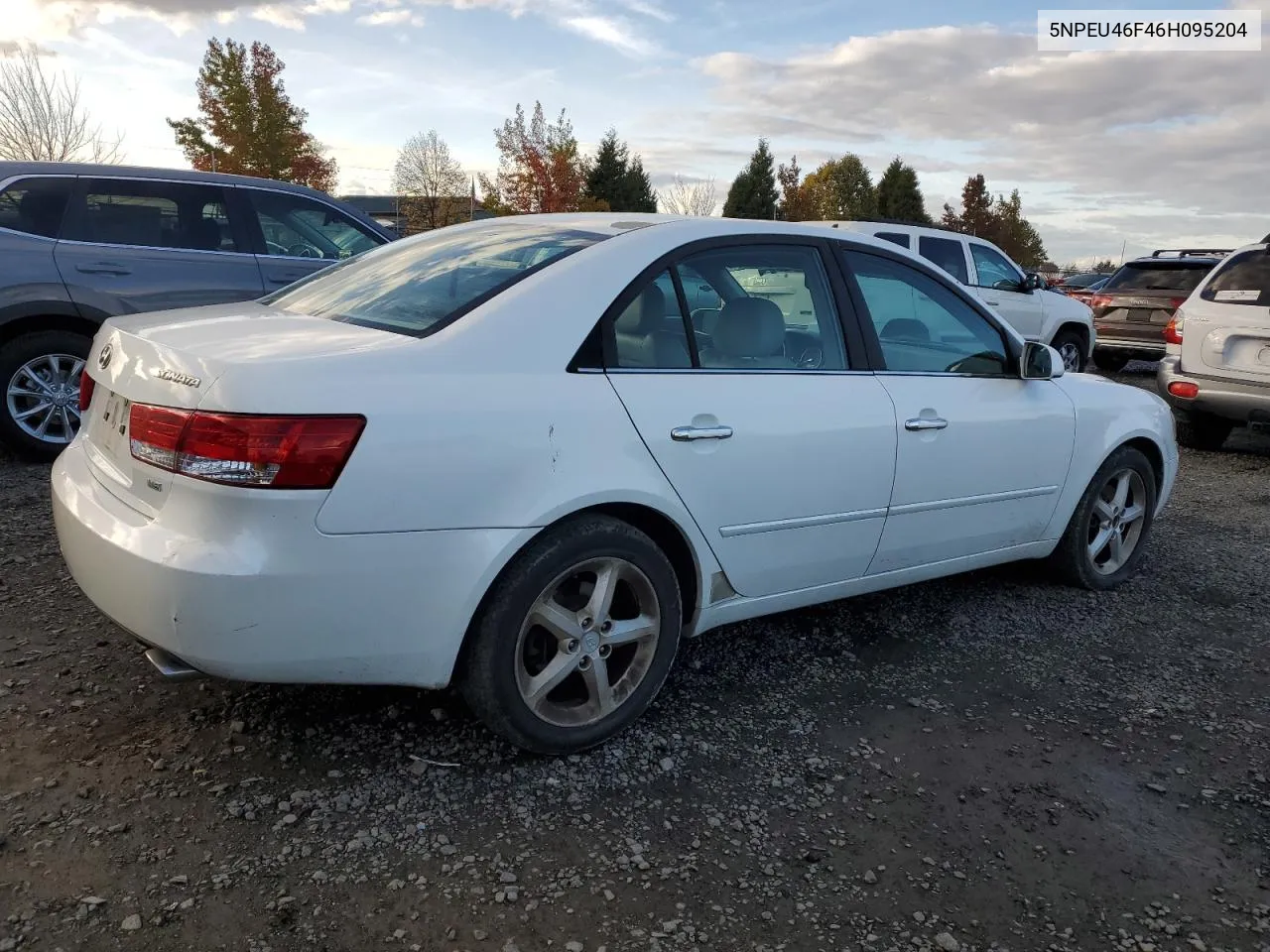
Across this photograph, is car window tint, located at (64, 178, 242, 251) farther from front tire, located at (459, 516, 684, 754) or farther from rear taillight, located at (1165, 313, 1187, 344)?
rear taillight, located at (1165, 313, 1187, 344)

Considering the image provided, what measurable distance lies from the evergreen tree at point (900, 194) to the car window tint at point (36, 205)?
5391 cm

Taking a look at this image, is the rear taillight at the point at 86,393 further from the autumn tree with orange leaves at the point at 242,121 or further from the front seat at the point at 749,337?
the autumn tree with orange leaves at the point at 242,121

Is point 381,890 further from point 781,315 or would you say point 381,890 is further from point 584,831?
point 781,315

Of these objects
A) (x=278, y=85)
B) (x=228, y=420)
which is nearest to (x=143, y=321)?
(x=228, y=420)

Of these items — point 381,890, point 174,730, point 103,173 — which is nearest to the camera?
point 381,890

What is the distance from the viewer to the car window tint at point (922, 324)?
3623mm

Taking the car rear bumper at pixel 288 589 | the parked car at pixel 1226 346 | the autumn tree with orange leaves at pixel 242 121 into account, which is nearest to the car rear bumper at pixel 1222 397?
the parked car at pixel 1226 346

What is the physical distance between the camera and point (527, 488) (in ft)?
8.42

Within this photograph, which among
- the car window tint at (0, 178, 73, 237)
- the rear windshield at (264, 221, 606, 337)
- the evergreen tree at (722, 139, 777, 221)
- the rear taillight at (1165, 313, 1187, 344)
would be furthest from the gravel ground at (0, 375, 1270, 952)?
the evergreen tree at (722, 139, 777, 221)

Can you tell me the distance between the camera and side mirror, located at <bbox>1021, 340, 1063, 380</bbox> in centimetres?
394

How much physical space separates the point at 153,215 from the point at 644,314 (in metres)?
4.60

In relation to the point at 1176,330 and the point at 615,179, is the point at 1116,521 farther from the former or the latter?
the point at 615,179

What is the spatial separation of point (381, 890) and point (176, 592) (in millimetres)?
837

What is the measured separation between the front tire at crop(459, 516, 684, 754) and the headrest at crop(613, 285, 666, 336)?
569mm
